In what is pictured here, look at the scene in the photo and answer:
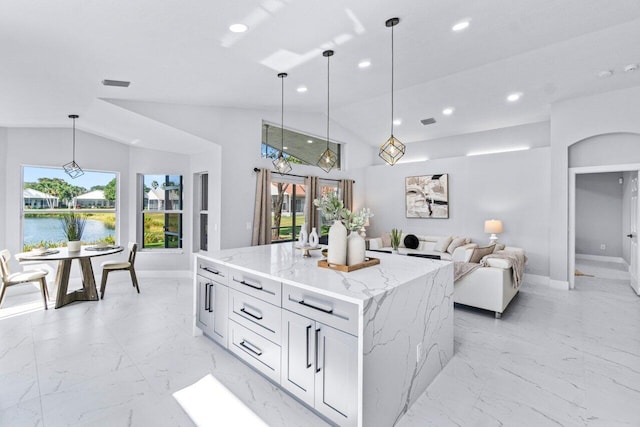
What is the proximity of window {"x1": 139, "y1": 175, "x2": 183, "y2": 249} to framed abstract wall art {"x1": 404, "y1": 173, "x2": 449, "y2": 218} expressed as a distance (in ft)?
17.0

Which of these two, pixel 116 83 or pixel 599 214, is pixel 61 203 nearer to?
pixel 116 83

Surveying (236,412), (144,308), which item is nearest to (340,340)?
(236,412)

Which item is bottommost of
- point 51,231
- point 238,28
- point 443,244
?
point 443,244

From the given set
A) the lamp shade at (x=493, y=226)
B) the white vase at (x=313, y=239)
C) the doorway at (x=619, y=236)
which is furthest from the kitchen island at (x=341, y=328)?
the doorway at (x=619, y=236)

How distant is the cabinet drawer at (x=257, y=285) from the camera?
7.37 ft

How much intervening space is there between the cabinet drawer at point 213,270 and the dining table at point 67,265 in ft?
7.48

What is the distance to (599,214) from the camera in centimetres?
778

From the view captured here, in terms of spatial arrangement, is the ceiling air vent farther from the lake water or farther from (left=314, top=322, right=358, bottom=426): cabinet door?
(left=314, top=322, right=358, bottom=426): cabinet door

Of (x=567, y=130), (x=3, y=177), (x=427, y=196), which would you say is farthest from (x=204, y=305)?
(x=567, y=130)

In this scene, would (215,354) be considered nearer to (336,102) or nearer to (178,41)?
(178,41)

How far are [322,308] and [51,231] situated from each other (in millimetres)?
5796

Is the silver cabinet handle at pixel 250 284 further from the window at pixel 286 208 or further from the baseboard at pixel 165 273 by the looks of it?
the baseboard at pixel 165 273

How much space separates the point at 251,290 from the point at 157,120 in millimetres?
3301

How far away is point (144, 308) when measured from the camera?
4.17m
